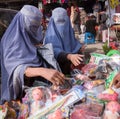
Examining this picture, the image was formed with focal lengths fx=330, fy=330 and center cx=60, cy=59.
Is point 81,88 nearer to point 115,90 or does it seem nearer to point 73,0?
point 115,90

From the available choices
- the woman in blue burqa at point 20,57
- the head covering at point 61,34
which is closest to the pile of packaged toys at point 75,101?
the woman in blue burqa at point 20,57

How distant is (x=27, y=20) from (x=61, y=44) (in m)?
0.86

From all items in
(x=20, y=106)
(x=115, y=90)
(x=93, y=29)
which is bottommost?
Answer: (x=93, y=29)

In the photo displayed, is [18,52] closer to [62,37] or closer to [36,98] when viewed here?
[36,98]

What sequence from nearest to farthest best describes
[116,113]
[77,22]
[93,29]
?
[116,113]
[93,29]
[77,22]

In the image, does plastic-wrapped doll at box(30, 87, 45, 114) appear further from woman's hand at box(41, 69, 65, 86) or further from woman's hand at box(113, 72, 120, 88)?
woman's hand at box(113, 72, 120, 88)

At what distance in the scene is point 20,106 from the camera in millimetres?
2504

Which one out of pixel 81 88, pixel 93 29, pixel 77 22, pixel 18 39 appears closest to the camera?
pixel 81 88

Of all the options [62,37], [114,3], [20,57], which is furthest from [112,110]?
[114,3]

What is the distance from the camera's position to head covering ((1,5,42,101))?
102 inches

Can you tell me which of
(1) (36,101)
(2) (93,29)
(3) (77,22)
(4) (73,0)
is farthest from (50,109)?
(4) (73,0)

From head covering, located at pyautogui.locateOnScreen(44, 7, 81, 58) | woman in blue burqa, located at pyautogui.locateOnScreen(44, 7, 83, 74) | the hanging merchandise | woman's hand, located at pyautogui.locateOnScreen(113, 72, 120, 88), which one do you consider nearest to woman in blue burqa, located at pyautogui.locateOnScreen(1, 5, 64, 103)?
woman's hand, located at pyautogui.locateOnScreen(113, 72, 120, 88)

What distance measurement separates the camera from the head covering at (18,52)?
2588mm

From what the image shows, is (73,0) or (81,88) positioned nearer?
(81,88)
